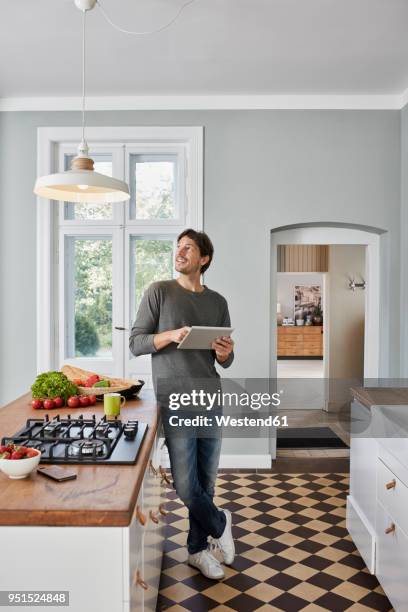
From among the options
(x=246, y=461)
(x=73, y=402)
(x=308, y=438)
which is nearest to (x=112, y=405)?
(x=73, y=402)

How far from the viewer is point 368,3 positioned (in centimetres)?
320

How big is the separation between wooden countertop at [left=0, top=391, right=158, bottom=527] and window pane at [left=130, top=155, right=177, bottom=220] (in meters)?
3.20

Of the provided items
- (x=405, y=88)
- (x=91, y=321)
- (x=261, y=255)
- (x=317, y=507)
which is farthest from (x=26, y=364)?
(x=405, y=88)

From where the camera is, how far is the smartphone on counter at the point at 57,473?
172cm

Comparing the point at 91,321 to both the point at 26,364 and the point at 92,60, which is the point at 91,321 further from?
the point at 92,60

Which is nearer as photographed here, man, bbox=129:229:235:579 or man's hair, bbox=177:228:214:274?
man, bbox=129:229:235:579

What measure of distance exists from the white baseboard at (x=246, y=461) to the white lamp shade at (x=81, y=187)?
8.79 ft

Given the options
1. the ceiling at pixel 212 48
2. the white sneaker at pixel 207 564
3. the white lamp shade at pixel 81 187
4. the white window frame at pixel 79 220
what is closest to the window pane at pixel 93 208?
the white window frame at pixel 79 220

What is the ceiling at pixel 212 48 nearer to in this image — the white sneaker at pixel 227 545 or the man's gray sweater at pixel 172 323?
the man's gray sweater at pixel 172 323

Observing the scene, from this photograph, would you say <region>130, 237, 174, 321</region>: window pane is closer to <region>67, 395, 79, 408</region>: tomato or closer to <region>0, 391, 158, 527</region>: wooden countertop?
<region>67, 395, 79, 408</region>: tomato

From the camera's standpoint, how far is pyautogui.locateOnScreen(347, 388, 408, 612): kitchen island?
244 centimetres

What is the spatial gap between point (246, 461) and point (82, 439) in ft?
9.67

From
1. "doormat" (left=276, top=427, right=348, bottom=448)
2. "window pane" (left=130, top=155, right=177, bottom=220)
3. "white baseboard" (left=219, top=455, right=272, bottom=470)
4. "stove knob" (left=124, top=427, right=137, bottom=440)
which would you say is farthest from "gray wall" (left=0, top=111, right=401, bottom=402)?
"stove knob" (left=124, top=427, right=137, bottom=440)

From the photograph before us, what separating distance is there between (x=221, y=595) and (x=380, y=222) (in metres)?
3.22
